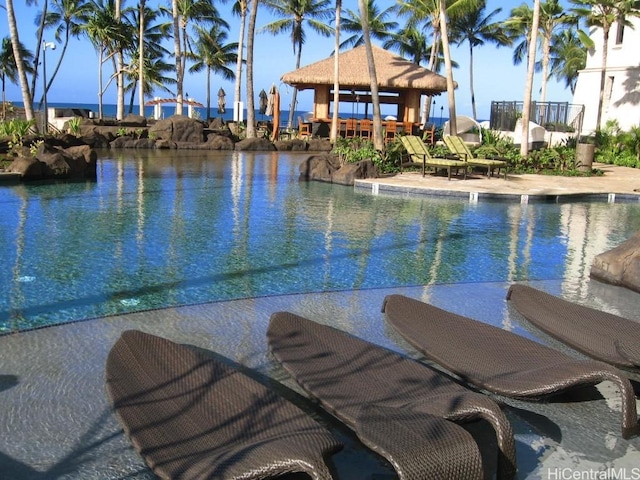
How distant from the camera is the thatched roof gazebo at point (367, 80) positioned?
93.5 ft

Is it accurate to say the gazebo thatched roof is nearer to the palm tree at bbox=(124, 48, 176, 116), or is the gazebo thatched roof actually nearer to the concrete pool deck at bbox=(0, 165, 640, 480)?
the palm tree at bbox=(124, 48, 176, 116)

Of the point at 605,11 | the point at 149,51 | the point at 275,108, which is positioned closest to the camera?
the point at 605,11

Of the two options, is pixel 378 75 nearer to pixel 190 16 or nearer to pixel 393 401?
pixel 190 16

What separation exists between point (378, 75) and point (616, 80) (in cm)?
959

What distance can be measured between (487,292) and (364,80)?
2351cm

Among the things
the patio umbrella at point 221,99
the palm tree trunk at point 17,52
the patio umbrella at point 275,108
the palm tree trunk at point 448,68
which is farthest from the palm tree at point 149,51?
the palm tree trunk at point 448,68

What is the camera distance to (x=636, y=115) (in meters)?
22.6

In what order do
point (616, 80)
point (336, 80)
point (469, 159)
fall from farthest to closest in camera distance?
point (336, 80) → point (616, 80) → point (469, 159)

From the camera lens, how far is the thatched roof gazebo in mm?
28500

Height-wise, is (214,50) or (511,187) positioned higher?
(214,50)

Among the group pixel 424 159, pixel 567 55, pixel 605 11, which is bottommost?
pixel 424 159

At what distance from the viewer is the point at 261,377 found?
3.93 meters

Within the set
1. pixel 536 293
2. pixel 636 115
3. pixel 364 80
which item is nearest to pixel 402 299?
pixel 536 293

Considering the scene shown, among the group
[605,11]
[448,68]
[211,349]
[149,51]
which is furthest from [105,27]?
[211,349]
